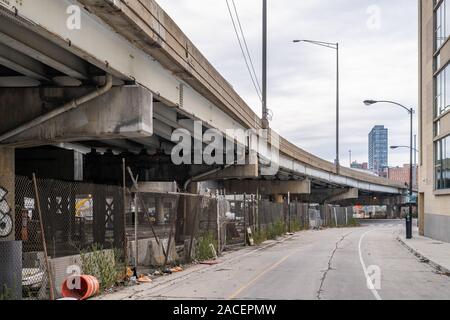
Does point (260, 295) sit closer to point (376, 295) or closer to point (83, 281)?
point (376, 295)

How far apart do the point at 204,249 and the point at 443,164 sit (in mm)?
16378

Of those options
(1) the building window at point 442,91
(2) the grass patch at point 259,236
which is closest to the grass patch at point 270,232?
(2) the grass patch at point 259,236

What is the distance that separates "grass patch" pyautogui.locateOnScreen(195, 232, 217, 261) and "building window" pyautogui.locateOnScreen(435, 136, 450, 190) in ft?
48.4

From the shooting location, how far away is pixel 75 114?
1401 centimetres

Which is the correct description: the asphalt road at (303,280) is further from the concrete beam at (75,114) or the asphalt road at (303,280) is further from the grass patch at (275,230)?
the grass patch at (275,230)

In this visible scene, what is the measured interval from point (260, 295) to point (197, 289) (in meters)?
1.74

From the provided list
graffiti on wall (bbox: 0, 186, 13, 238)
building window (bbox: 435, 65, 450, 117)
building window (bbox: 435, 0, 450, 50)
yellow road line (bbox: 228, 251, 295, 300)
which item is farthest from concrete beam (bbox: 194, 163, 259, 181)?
graffiti on wall (bbox: 0, 186, 13, 238)

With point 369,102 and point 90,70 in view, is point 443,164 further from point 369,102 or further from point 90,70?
point 90,70

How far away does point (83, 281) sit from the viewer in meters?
11.4

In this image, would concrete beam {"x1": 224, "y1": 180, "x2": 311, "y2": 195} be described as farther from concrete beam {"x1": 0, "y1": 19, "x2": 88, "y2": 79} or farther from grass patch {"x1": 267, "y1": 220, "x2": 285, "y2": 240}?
concrete beam {"x1": 0, "y1": 19, "x2": 88, "y2": 79}

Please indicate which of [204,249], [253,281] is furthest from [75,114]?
[204,249]

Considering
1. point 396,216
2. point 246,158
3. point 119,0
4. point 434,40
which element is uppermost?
point 434,40

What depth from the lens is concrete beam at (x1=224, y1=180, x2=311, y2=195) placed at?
5494 centimetres
